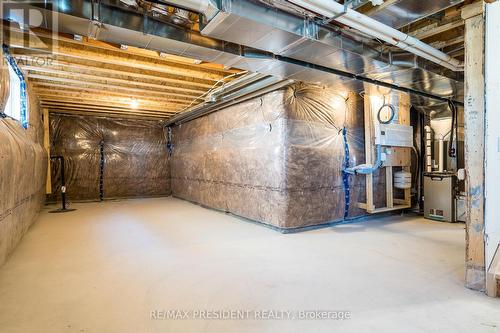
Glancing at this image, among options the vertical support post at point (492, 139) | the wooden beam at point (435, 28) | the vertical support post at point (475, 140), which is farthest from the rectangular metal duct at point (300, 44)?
the vertical support post at point (492, 139)

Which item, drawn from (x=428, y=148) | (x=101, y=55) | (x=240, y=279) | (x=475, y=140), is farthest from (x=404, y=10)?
(x=428, y=148)

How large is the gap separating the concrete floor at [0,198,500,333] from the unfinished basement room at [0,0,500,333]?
2 cm

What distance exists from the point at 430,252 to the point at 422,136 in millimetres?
3271

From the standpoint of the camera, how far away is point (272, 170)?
4039 millimetres

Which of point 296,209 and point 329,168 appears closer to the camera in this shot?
point 296,209

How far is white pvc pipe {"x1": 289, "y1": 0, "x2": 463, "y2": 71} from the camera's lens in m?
1.83

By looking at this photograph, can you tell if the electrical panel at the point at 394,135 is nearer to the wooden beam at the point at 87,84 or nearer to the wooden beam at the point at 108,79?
the wooden beam at the point at 108,79

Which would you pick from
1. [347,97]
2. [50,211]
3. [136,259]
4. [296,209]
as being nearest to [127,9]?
[136,259]

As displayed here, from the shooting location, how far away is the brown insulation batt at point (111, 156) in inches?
273

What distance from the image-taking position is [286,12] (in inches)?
83.7

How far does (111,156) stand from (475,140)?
7.58 meters

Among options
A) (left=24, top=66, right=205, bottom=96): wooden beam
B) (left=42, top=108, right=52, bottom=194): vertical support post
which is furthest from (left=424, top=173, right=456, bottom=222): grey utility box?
(left=42, top=108, right=52, bottom=194): vertical support post

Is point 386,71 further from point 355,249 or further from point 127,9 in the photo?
point 127,9

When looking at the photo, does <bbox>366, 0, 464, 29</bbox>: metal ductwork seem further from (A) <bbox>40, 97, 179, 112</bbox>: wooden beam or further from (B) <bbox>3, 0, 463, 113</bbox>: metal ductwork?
(A) <bbox>40, 97, 179, 112</bbox>: wooden beam
